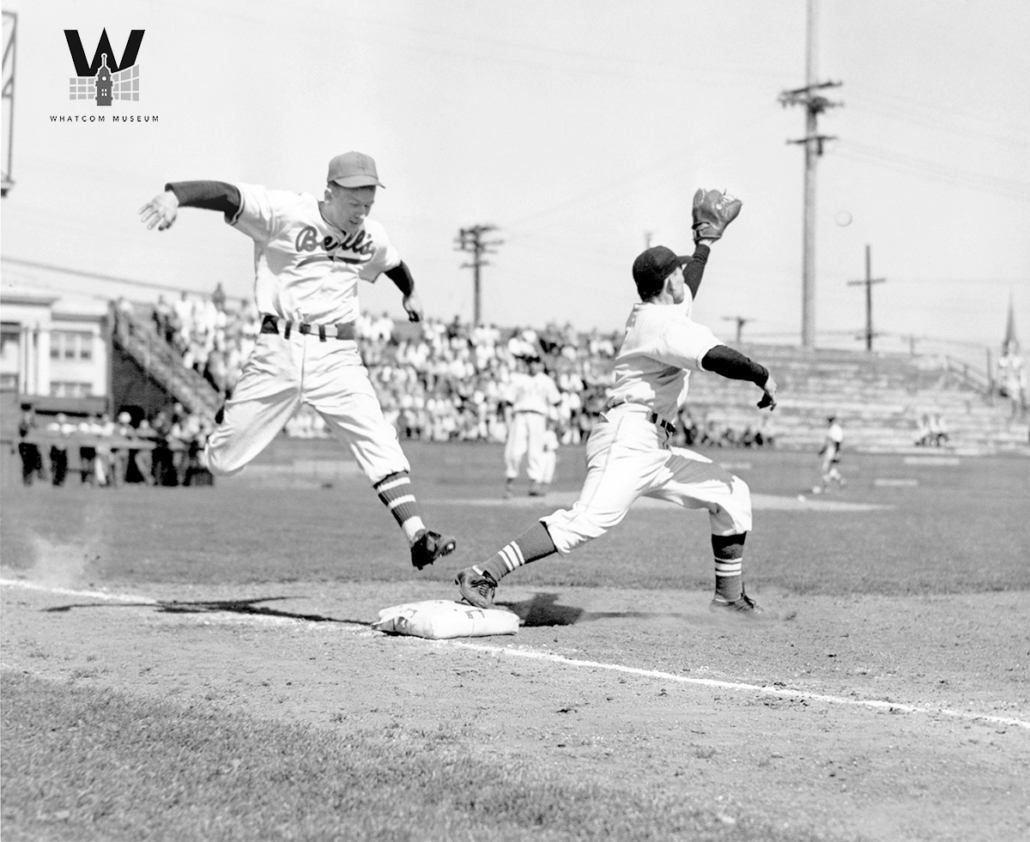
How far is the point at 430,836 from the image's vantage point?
10.8ft

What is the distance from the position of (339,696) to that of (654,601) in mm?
3887

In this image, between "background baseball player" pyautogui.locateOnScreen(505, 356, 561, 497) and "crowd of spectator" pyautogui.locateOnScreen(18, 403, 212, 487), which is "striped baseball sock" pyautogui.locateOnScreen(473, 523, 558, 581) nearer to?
"background baseball player" pyautogui.locateOnScreen(505, 356, 561, 497)

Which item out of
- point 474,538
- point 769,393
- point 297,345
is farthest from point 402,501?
point 474,538

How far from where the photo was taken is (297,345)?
7.02 metres

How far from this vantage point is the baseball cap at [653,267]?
713 cm

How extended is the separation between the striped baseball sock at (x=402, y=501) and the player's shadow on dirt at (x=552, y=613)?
91 centimetres

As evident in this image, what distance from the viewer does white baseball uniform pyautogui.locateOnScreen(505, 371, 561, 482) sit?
2189 cm

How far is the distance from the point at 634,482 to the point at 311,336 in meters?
1.91

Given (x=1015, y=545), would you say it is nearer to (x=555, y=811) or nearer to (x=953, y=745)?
(x=953, y=745)

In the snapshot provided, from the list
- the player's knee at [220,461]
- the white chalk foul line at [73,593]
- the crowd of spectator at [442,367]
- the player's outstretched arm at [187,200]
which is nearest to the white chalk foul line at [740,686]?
the player's knee at [220,461]

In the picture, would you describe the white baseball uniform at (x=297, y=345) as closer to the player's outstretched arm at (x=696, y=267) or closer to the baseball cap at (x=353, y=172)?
the baseball cap at (x=353, y=172)

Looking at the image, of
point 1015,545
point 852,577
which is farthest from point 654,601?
point 1015,545

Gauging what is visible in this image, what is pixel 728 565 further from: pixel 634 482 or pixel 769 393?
pixel 769 393

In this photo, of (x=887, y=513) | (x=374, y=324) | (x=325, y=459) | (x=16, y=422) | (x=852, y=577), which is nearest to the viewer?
(x=852, y=577)
